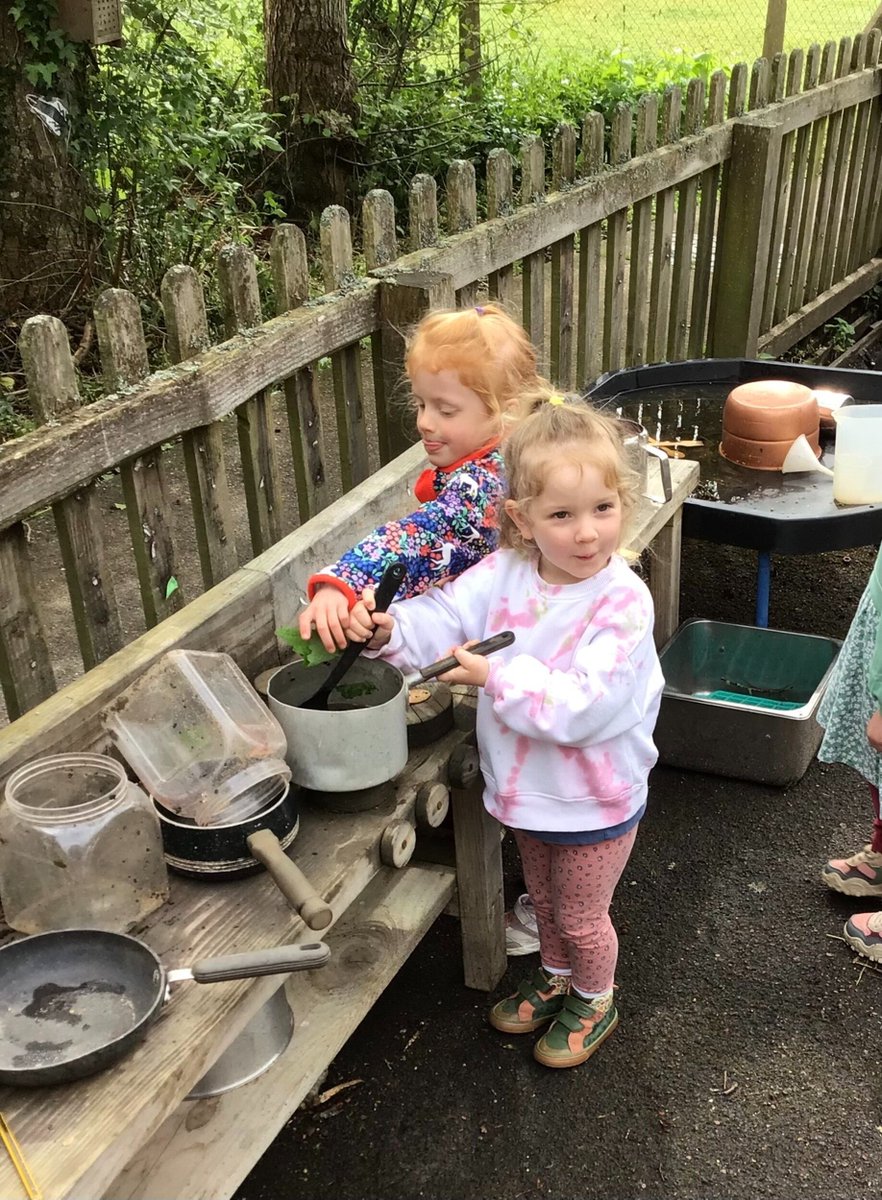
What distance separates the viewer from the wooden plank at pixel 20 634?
234 cm

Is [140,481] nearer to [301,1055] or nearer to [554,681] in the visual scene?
[554,681]

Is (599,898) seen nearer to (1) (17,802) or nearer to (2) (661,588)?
(1) (17,802)

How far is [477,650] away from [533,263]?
7.92ft

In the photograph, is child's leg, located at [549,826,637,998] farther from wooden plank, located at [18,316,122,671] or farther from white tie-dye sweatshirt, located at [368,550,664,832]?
wooden plank, located at [18,316,122,671]

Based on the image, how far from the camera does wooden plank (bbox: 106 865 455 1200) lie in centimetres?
195

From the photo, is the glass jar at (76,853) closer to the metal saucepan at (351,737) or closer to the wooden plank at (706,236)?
the metal saucepan at (351,737)

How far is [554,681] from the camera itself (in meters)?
2.07

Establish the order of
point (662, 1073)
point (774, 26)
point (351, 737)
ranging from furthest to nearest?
point (774, 26) < point (662, 1073) < point (351, 737)

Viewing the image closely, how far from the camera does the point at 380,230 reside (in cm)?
331

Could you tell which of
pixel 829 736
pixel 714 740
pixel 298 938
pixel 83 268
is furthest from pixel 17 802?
pixel 83 268

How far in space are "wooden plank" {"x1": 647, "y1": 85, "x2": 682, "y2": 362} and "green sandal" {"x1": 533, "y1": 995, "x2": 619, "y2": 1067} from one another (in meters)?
3.40

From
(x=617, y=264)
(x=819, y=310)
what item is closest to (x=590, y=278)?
(x=617, y=264)

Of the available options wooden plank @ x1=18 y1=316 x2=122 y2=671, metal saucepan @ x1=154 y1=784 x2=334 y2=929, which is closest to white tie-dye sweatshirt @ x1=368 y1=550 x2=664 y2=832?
metal saucepan @ x1=154 y1=784 x2=334 y2=929

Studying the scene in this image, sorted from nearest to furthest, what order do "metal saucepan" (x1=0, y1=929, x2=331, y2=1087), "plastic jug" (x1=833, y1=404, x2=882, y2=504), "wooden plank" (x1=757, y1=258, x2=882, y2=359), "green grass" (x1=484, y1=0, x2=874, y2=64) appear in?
"metal saucepan" (x1=0, y1=929, x2=331, y2=1087)
"plastic jug" (x1=833, y1=404, x2=882, y2=504)
"wooden plank" (x1=757, y1=258, x2=882, y2=359)
"green grass" (x1=484, y1=0, x2=874, y2=64)
